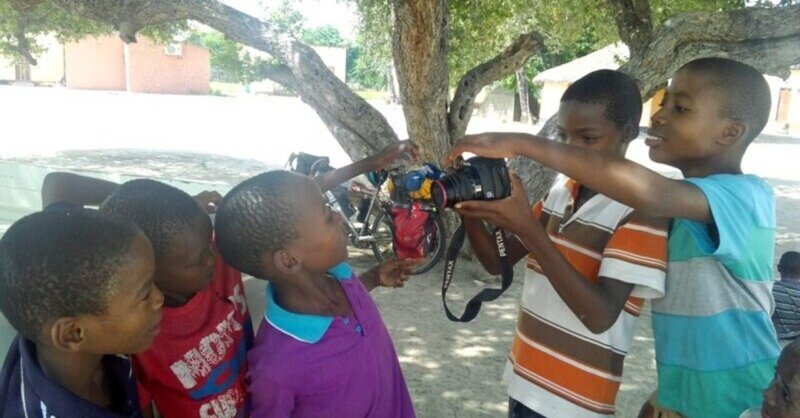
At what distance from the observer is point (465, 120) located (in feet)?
20.4

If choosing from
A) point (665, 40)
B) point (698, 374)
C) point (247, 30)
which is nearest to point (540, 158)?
point (698, 374)

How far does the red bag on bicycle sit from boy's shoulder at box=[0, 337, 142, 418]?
3.68m

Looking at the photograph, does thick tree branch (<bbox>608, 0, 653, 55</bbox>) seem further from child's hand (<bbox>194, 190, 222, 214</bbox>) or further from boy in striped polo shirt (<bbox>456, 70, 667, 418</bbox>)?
child's hand (<bbox>194, 190, 222, 214</bbox>)

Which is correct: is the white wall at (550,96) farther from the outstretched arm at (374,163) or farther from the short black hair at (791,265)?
the outstretched arm at (374,163)

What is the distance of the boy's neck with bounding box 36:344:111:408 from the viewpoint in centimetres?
126

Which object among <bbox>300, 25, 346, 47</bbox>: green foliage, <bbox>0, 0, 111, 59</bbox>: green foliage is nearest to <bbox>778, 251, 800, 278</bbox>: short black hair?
<bbox>0, 0, 111, 59</bbox>: green foliage

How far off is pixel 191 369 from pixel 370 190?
548 cm

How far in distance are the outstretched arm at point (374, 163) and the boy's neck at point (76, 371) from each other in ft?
3.55

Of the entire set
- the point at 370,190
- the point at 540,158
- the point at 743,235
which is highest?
the point at 540,158

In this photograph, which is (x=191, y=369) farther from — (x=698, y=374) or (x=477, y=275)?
(x=477, y=275)

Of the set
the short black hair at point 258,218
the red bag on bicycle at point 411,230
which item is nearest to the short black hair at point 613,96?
the short black hair at point 258,218

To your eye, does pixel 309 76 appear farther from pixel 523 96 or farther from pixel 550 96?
pixel 550 96

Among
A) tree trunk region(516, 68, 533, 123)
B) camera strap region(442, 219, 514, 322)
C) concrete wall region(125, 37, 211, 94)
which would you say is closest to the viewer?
camera strap region(442, 219, 514, 322)

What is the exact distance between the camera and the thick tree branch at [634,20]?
18.3 feet
